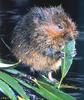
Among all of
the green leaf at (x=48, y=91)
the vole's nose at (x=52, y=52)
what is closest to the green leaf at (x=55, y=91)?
the green leaf at (x=48, y=91)

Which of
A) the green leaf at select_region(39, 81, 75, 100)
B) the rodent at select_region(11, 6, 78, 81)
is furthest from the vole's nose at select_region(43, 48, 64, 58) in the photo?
the green leaf at select_region(39, 81, 75, 100)

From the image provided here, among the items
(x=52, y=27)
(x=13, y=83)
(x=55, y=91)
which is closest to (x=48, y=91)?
(x=55, y=91)

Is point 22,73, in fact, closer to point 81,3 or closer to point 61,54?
point 61,54

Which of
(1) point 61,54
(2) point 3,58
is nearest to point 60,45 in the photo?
(1) point 61,54

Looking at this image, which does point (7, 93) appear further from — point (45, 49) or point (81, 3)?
point (81, 3)

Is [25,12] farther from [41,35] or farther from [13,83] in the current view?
[13,83]

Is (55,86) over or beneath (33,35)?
beneath

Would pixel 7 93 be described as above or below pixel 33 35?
below

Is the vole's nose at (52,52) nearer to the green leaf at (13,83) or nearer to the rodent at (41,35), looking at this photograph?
the rodent at (41,35)
